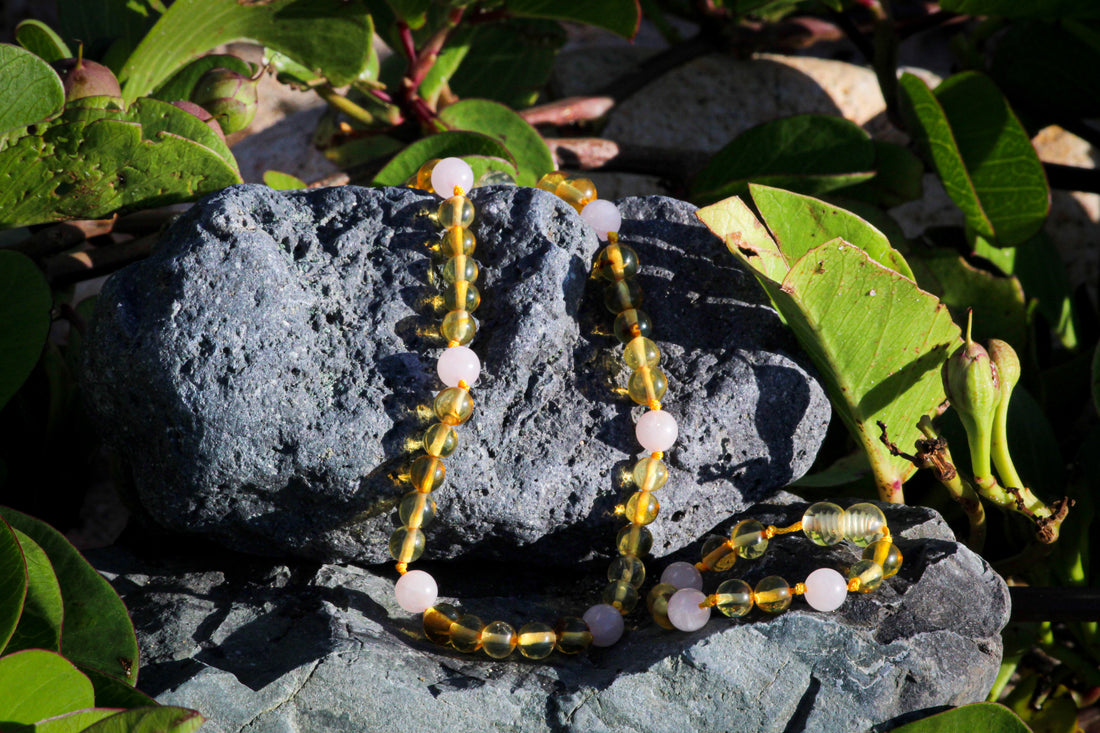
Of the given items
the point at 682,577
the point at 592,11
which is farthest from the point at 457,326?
the point at 592,11

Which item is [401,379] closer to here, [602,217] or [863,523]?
[602,217]

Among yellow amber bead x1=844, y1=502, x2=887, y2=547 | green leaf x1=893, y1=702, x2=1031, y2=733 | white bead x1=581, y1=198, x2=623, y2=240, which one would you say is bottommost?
green leaf x1=893, y1=702, x2=1031, y2=733

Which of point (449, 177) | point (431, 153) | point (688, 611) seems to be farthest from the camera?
point (431, 153)

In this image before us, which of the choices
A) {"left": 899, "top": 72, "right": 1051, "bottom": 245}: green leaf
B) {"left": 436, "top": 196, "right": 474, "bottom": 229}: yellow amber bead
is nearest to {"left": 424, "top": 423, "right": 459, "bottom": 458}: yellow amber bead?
{"left": 436, "top": 196, "right": 474, "bottom": 229}: yellow amber bead

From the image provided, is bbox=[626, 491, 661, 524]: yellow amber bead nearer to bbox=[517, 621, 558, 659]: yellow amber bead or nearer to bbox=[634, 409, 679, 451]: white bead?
bbox=[634, 409, 679, 451]: white bead

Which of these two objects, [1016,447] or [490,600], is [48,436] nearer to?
[490,600]

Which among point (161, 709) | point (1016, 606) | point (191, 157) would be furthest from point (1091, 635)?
point (191, 157)

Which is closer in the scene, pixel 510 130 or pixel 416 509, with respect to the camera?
pixel 416 509
